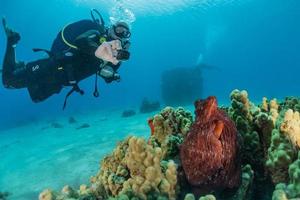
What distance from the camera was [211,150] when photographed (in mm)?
2680

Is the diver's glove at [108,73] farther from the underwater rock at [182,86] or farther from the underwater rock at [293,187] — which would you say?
the underwater rock at [182,86]

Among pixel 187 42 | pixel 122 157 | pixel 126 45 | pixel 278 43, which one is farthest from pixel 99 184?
pixel 278 43

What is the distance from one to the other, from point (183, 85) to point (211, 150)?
28.6m

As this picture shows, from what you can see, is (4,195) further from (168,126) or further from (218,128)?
(218,128)

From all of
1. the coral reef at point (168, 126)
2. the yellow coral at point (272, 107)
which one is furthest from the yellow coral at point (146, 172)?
the yellow coral at point (272, 107)

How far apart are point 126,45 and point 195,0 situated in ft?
166

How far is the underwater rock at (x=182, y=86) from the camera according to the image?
30906mm

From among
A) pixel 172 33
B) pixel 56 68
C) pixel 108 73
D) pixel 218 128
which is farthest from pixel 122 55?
pixel 172 33

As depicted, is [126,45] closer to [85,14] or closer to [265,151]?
[265,151]

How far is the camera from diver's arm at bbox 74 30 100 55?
7.50 metres

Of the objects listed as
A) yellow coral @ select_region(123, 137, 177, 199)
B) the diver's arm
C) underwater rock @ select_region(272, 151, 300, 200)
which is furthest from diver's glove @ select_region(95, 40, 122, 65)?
underwater rock @ select_region(272, 151, 300, 200)

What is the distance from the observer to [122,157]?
372 centimetres

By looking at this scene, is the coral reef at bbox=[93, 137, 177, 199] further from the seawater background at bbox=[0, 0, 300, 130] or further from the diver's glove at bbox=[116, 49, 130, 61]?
the seawater background at bbox=[0, 0, 300, 130]

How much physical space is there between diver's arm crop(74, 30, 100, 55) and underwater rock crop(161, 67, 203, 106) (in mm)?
23101
